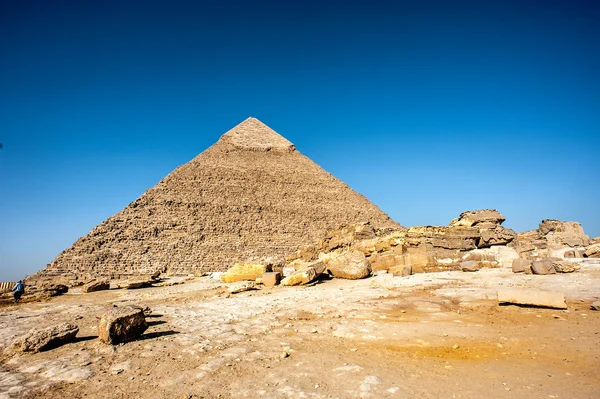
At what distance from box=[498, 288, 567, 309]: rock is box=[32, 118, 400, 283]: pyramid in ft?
103

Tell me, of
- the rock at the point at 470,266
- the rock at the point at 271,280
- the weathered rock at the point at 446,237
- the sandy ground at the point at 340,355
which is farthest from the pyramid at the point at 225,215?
the sandy ground at the point at 340,355

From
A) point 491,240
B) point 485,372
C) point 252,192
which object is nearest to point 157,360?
point 485,372

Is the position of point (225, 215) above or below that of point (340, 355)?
above

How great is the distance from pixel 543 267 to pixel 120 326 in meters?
7.20

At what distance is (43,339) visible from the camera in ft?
11.4

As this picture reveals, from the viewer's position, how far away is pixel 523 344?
3.29 metres

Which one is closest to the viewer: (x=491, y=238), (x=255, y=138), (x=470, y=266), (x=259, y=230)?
(x=470, y=266)

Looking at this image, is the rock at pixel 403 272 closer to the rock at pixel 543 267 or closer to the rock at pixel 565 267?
the rock at pixel 543 267

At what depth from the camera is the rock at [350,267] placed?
838 centimetres

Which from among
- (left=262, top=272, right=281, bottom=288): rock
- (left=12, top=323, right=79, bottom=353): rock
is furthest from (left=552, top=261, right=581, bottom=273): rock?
(left=12, top=323, right=79, bottom=353): rock

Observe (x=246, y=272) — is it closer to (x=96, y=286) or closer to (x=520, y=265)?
(x=96, y=286)

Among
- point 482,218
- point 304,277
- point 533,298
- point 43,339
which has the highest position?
point 482,218

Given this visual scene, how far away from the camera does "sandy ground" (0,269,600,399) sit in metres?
2.45

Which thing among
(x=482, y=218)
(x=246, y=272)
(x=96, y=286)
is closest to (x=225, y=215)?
(x=96, y=286)
